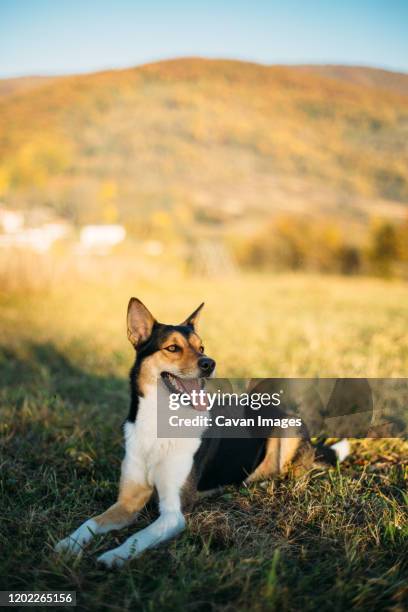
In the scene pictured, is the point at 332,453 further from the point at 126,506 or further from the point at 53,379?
the point at 53,379

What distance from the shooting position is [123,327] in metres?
10.5

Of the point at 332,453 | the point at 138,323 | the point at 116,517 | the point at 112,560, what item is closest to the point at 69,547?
the point at 112,560

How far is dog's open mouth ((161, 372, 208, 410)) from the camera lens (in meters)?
3.26

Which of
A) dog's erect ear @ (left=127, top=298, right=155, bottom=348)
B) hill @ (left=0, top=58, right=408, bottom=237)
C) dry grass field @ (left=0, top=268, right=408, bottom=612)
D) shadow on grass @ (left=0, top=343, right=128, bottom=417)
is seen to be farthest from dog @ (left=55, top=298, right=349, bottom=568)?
hill @ (left=0, top=58, right=408, bottom=237)

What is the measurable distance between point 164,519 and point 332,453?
169 centimetres

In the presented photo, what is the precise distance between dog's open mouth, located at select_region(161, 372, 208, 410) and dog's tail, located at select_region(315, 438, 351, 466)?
121 centimetres

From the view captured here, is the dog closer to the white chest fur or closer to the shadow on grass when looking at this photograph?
the white chest fur

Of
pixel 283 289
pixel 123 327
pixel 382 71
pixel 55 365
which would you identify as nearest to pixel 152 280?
pixel 283 289

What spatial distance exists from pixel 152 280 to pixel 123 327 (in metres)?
8.23

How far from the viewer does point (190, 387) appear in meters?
3.32

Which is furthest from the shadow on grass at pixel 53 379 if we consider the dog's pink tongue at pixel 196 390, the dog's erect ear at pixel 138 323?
the dog's pink tongue at pixel 196 390

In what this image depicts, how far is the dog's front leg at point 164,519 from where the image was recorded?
2.67 meters

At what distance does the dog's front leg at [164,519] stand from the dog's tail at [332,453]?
4.30 ft

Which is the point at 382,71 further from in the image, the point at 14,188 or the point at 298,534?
the point at 14,188
